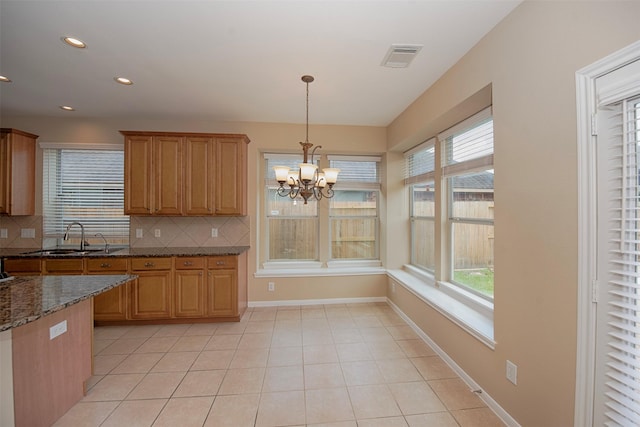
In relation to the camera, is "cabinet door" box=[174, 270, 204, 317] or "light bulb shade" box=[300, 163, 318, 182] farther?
"cabinet door" box=[174, 270, 204, 317]

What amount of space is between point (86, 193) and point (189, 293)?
225 cm

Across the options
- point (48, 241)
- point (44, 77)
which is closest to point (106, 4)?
point (44, 77)

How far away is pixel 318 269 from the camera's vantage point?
4.23 meters

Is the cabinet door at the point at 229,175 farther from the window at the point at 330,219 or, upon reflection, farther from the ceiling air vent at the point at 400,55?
the ceiling air vent at the point at 400,55

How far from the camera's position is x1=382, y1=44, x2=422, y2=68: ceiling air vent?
2.14 meters

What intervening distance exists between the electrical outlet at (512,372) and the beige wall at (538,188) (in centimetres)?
3

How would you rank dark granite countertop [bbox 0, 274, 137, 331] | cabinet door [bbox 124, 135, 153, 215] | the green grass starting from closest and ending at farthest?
dark granite countertop [bbox 0, 274, 137, 331]
the green grass
cabinet door [bbox 124, 135, 153, 215]

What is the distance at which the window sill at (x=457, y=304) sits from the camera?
85.3 inches

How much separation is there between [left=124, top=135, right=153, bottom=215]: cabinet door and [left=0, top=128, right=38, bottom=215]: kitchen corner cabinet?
4.75 feet

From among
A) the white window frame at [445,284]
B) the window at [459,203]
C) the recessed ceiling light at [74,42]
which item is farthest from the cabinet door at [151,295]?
the window at [459,203]

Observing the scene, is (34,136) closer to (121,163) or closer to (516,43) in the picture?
(121,163)

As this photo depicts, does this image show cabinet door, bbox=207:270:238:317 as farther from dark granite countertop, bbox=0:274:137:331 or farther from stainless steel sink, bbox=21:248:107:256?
stainless steel sink, bbox=21:248:107:256


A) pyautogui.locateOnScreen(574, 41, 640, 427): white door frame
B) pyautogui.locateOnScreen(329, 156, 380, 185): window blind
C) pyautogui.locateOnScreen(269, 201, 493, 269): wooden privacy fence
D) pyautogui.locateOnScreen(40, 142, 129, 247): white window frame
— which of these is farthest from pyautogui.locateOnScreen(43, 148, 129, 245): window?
pyautogui.locateOnScreen(574, 41, 640, 427): white door frame

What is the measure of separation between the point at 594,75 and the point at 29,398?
365cm
